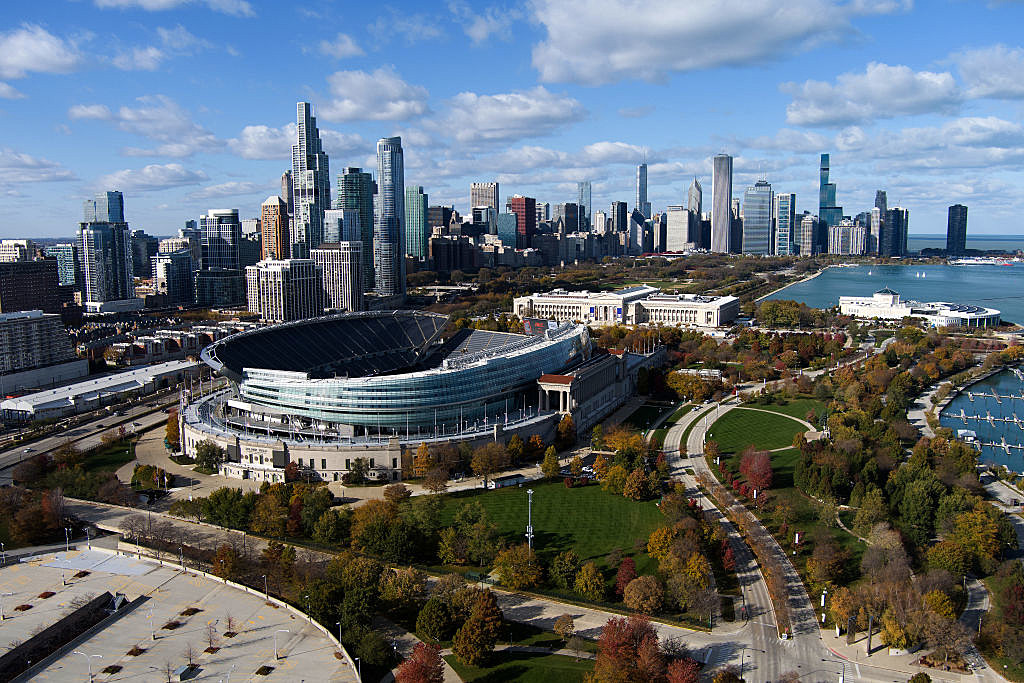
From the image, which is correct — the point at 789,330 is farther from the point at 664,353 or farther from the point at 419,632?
the point at 419,632

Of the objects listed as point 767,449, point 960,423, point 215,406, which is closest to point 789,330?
point 960,423

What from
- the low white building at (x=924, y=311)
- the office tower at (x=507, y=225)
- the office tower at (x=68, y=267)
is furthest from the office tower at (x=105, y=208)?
the low white building at (x=924, y=311)

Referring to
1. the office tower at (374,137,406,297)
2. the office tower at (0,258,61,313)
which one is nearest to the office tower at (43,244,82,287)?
the office tower at (0,258,61,313)

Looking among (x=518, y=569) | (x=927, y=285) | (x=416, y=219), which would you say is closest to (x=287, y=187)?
(x=416, y=219)

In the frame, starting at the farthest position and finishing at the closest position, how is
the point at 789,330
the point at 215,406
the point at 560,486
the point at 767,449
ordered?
the point at 789,330, the point at 215,406, the point at 767,449, the point at 560,486

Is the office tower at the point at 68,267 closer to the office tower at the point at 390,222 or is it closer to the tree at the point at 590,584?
the office tower at the point at 390,222

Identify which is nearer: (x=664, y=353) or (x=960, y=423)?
(x=960, y=423)

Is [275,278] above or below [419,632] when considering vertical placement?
above

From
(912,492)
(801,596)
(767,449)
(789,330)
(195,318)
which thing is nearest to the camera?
(801,596)
